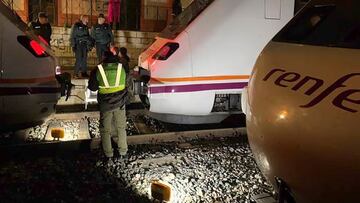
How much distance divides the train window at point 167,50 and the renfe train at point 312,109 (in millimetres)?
3113

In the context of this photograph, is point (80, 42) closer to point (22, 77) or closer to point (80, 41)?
point (80, 41)

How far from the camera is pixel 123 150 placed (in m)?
5.99

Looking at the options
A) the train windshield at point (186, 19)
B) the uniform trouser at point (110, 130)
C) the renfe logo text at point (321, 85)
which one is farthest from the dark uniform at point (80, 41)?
the renfe logo text at point (321, 85)

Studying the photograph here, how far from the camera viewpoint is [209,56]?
6.57 meters

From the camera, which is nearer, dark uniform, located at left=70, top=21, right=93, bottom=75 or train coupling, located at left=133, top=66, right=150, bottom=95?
train coupling, located at left=133, top=66, right=150, bottom=95

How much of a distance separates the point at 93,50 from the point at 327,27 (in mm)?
11215

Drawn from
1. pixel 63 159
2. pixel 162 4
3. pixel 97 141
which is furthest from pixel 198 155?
pixel 162 4

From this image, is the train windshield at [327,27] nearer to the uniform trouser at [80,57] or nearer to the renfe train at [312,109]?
the renfe train at [312,109]

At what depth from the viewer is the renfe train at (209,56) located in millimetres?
6555

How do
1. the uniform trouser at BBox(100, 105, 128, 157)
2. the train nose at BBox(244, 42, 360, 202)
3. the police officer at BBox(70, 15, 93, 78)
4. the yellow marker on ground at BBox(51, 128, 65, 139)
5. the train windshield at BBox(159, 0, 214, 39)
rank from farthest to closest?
1. the police officer at BBox(70, 15, 93, 78)
2. the train windshield at BBox(159, 0, 214, 39)
3. the yellow marker on ground at BBox(51, 128, 65, 139)
4. the uniform trouser at BBox(100, 105, 128, 157)
5. the train nose at BBox(244, 42, 360, 202)

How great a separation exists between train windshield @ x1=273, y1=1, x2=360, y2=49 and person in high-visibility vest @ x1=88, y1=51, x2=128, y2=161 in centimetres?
263

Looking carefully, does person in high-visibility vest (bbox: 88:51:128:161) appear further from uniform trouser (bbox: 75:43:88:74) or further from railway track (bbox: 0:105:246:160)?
uniform trouser (bbox: 75:43:88:74)

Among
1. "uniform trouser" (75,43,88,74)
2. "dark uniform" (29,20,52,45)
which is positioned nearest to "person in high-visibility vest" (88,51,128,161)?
"dark uniform" (29,20,52,45)

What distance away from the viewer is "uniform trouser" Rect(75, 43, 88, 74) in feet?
35.7
